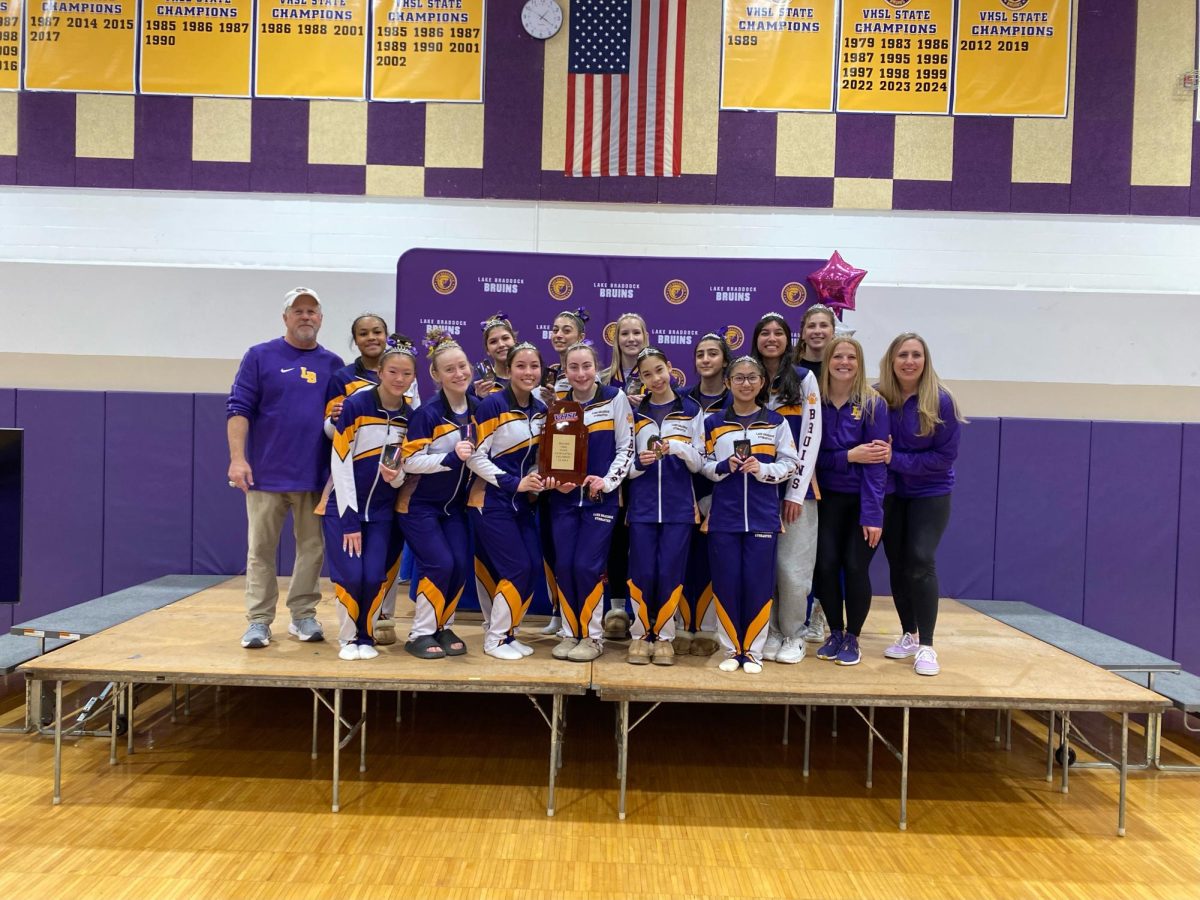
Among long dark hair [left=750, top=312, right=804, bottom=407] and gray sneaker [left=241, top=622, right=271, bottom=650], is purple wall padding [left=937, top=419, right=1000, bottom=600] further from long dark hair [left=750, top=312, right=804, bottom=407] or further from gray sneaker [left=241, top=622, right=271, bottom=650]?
gray sneaker [left=241, top=622, right=271, bottom=650]

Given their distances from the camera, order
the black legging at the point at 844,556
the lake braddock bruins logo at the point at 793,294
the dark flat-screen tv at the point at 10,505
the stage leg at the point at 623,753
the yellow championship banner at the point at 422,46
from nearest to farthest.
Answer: the stage leg at the point at 623,753 < the black legging at the point at 844,556 < the dark flat-screen tv at the point at 10,505 < the lake braddock bruins logo at the point at 793,294 < the yellow championship banner at the point at 422,46

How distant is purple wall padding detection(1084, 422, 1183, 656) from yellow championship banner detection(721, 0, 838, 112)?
11.5ft

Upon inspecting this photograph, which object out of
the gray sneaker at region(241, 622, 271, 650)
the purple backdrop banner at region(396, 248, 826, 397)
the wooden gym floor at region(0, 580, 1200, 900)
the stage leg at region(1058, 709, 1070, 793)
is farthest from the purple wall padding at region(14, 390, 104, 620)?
the stage leg at region(1058, 709, 1070, 793)

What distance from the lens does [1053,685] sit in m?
3.71

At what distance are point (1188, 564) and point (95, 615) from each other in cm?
731

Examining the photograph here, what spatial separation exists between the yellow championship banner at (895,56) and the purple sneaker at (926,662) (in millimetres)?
4672

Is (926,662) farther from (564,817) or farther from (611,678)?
(564,817)

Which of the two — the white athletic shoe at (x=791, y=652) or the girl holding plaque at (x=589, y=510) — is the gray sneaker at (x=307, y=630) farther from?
the white athletic shoe at (x=791, y=652)

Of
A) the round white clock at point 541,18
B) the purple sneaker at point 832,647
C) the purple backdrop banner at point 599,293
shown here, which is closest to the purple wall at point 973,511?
the purple backdrop banner at point 599,293

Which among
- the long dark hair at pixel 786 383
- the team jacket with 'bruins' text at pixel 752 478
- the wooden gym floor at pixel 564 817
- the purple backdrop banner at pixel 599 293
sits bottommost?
the wooden gym floor at pixel 564 817

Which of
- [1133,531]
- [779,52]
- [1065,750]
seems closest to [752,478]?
[1065,750]

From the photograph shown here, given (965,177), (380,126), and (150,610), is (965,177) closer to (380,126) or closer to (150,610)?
(380,126)

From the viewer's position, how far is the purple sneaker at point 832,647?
4102 mm

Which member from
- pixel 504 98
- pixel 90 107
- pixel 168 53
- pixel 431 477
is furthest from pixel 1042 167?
pixel 90 107
